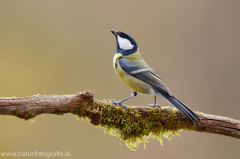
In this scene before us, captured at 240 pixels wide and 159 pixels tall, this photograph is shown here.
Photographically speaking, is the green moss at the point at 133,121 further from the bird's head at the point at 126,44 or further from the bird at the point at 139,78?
the bird's head at the point at 126,44

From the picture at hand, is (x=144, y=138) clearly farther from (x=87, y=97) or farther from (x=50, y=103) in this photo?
(x=50, y=103)

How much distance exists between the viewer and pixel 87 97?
144 cm

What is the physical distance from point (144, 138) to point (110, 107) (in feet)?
1.35

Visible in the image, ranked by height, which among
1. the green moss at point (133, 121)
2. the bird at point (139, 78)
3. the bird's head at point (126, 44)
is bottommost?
the green moss at point (133, 121)

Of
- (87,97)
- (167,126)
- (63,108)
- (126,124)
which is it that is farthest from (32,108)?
(167,126)

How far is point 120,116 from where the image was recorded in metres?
1.58

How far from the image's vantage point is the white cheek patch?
6.84 ft

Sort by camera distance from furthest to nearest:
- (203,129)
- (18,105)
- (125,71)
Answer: (125,71) → (203,129) → (18,105)

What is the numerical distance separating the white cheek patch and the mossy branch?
2.25 ft

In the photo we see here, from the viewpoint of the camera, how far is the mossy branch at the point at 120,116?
1.35 m

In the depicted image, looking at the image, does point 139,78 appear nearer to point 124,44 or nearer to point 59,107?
point 124,44

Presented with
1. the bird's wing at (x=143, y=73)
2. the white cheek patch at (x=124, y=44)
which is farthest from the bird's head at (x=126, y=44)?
the bird's wing at (x=143, y=73)

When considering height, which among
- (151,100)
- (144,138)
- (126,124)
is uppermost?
(151,100)

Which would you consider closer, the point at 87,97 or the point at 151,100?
the point at 87,97
